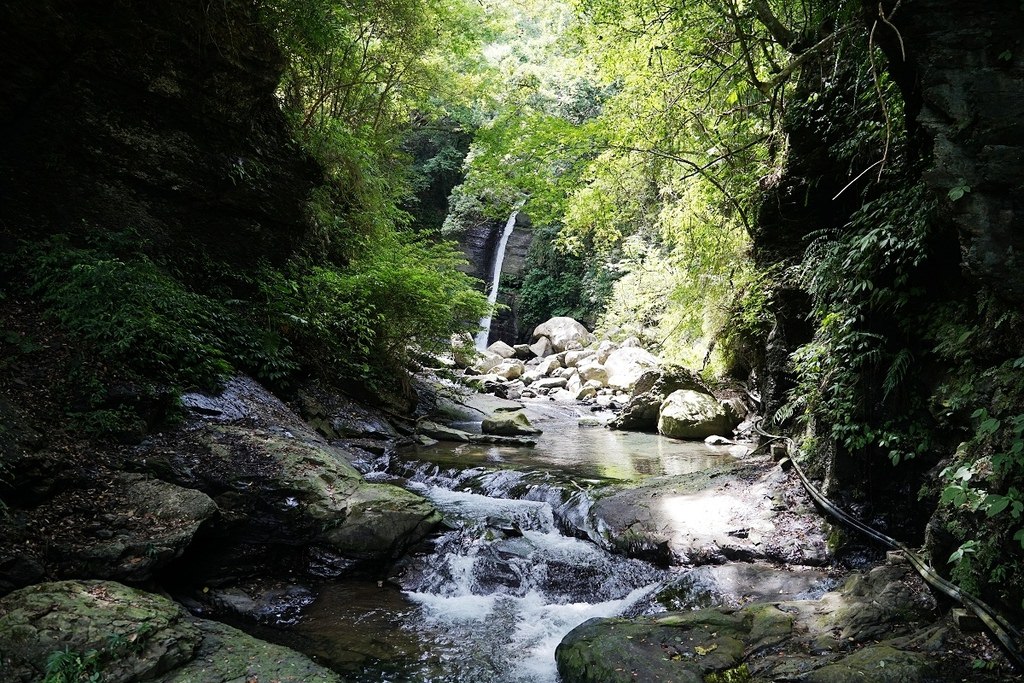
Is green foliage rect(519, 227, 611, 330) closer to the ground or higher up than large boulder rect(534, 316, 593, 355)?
Answer: higher up

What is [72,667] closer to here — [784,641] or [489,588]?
[489,588]

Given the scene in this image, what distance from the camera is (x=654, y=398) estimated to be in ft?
40.5

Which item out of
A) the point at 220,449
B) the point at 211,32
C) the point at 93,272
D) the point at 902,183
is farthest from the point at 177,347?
the point at 902,183

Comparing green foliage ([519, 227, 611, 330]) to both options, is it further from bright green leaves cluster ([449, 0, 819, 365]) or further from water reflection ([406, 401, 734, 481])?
water reflection ([406, 401, 734, 481])

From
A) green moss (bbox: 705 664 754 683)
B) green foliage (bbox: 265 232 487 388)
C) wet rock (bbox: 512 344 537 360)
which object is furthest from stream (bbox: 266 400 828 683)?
wet rock (bbox: 512 344 537 360)

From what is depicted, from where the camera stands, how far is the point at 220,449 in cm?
529

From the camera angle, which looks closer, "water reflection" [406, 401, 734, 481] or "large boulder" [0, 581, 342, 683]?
"large boulder" [0, 581, 342, 683]

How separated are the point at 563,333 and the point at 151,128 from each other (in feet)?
61.4

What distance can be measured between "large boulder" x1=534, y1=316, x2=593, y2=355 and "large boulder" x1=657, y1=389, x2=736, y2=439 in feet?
39.3

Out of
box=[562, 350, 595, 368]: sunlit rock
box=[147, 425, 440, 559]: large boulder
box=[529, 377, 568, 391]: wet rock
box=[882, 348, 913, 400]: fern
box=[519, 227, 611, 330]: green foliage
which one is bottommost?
box=[147, 425, 440, 559]: large boulder

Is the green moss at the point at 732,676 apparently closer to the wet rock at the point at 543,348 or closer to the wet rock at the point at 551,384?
the wet rock at the point at 551,384

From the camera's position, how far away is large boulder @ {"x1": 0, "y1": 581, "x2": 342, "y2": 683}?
117 inches

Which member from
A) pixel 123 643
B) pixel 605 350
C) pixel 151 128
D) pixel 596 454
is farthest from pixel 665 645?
pixel 605 350

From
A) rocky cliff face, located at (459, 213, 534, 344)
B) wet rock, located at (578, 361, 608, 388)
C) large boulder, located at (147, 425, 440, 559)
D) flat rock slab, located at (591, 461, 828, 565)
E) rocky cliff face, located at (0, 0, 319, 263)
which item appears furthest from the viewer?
rocky cliff face, located at (459, 213, 534, 344)
